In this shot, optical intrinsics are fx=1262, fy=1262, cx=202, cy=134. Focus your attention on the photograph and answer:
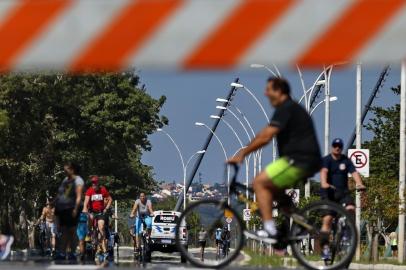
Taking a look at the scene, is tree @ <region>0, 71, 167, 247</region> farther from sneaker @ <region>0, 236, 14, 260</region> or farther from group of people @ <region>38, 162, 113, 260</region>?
sneaker @ <region>0, 236, 14, 260</region>

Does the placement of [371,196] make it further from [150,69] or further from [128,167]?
[150,69]

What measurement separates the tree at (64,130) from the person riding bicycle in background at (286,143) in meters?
36.7

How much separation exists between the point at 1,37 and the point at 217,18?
117 cm

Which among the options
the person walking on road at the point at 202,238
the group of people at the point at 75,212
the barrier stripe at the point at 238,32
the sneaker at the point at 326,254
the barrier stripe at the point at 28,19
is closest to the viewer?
the barrier stripe at the point at 238,32

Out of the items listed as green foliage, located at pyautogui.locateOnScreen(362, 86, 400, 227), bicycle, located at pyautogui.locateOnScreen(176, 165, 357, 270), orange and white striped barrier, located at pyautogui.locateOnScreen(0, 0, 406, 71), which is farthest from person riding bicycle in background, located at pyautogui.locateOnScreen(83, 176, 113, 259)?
green foliage, located at pyautogui.locateOnScreen(362, 86, 400, 227)

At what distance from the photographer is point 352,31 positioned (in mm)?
6520

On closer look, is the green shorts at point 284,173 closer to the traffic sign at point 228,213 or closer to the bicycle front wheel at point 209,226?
the bicycle front wheel at point 209,226

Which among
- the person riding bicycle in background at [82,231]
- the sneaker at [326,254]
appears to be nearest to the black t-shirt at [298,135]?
the sneaker at [326,254]

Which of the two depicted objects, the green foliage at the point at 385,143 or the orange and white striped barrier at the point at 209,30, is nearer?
the orange and white striped barrier at the point at 209,30

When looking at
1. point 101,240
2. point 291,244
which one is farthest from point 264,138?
point 101,240

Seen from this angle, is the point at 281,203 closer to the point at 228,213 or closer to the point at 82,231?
the point at 228,213

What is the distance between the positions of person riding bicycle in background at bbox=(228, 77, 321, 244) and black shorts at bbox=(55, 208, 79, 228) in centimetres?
818

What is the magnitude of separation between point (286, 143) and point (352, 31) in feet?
11.9

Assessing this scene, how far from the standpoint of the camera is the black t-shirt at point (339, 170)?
14289mm
